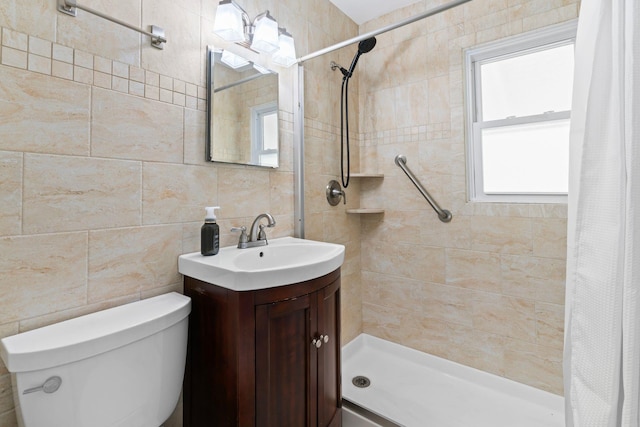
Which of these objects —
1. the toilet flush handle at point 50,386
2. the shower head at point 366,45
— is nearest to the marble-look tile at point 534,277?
the shower head at point 366,45

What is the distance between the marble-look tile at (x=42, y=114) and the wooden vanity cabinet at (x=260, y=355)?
0.58 meters

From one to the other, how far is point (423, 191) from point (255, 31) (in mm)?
Result: 1314

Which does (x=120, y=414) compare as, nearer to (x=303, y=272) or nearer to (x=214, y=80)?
(x=303, y=272)

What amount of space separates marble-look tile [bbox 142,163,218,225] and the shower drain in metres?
1.33

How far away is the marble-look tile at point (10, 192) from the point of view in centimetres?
77

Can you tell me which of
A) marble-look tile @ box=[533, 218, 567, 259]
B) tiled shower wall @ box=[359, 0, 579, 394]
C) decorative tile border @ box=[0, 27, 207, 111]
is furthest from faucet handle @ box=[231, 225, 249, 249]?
marble-look tile @ box=[533, 218, 567, 259]

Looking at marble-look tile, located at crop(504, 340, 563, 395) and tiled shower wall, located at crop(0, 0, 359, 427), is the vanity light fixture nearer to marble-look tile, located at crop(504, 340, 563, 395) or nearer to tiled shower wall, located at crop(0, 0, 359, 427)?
tiled shower wall, located at crop(0, 0, 359, 427)

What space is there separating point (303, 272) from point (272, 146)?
2.53 ft

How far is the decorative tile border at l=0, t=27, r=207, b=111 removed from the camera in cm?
79

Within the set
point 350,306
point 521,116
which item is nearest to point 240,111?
point 350,306

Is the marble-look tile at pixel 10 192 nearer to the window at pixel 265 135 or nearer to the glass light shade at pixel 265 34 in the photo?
the window at pixel 265 135

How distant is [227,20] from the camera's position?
1212 millimetres

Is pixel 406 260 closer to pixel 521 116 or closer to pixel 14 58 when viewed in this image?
pixel 521 116

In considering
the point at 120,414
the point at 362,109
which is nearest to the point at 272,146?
the point at 362,109
